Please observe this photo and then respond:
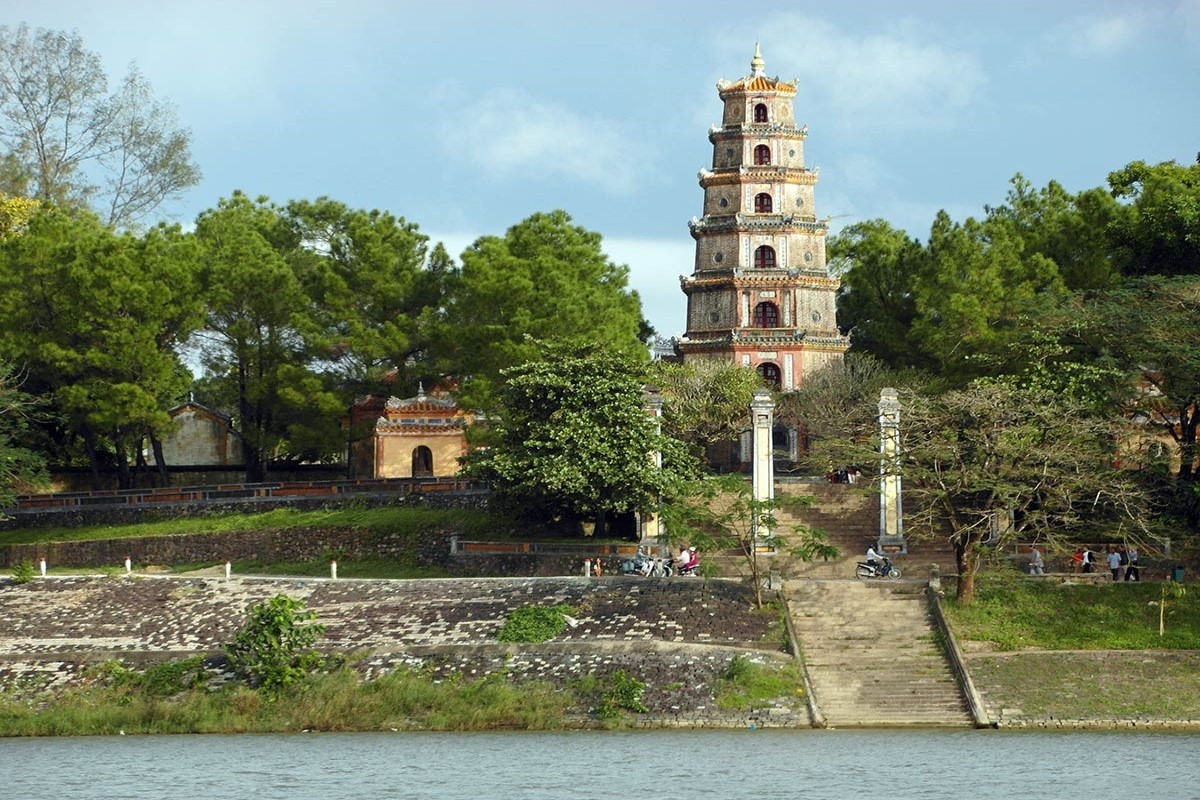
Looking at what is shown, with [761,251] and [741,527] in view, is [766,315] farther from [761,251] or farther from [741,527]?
[741,527]

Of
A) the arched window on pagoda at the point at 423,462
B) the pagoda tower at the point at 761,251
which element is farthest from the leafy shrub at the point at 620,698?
the pagoda tower at the point at 761,251

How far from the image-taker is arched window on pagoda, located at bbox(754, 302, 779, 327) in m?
66.7

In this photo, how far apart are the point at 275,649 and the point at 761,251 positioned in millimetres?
27906

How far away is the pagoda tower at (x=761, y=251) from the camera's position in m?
66.0

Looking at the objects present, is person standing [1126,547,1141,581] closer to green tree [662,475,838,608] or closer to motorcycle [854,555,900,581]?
motorcycle [854,555,900,581]

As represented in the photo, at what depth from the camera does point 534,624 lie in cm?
4475

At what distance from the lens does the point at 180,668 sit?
1754 inches

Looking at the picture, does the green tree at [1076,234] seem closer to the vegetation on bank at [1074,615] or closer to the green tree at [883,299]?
the green tree at [883,299]

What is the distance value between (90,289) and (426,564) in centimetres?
1277

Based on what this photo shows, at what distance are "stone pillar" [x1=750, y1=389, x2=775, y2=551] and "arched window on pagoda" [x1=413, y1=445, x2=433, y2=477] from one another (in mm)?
14193

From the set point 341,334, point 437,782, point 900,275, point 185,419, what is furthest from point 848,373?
point 437,782

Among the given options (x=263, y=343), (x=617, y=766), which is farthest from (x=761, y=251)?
(x=617, y=766)

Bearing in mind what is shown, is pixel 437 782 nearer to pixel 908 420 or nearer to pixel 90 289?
pixel 908 420

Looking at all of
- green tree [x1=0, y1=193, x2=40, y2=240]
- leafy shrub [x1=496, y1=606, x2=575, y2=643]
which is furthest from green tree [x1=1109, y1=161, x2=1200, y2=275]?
green tree [x1=0, y1=193, x2=40, y2=240]
